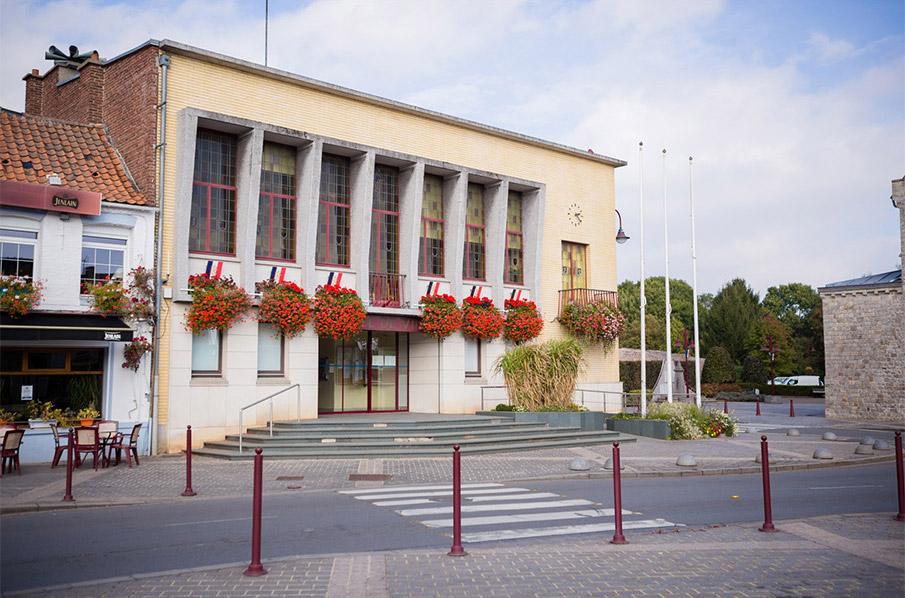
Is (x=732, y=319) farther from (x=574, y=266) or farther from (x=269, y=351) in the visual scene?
(x=269, y=351)

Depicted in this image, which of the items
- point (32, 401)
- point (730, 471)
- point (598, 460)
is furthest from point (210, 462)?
point (730, 471)

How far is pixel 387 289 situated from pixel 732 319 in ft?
172

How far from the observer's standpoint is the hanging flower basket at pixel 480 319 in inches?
986

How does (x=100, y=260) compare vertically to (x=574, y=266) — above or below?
below

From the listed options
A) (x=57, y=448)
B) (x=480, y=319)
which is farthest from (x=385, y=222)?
(x=57, y=448)

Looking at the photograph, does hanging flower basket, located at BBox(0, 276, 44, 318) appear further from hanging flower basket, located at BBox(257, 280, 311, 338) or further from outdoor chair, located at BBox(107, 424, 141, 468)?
hanging flower basket, located at BBox(257, 280, 311, 338)

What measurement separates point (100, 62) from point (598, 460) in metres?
17.3

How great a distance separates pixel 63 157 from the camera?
1916 cm

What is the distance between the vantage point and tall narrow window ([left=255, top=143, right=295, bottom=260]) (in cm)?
2194

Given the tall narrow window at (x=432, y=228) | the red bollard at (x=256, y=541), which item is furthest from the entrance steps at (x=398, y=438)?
the red bollard at (x=256, y=541)

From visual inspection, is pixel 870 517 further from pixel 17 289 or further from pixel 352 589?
pixel 17 289

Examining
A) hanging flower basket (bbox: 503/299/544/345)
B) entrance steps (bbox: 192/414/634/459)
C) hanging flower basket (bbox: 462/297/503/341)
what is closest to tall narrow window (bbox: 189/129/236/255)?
entrance steps (bbox: 192/414/634/459)

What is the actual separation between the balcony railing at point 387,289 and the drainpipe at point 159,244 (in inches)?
256

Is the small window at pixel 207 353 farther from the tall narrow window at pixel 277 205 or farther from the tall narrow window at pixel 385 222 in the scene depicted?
the tall narrow window at pixel 385 222
